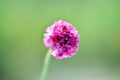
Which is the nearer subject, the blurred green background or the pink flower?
the pink flower

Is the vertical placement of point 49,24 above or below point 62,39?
above

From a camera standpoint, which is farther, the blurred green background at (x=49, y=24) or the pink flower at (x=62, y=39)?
the blurred green background at (x=49, y=24)
